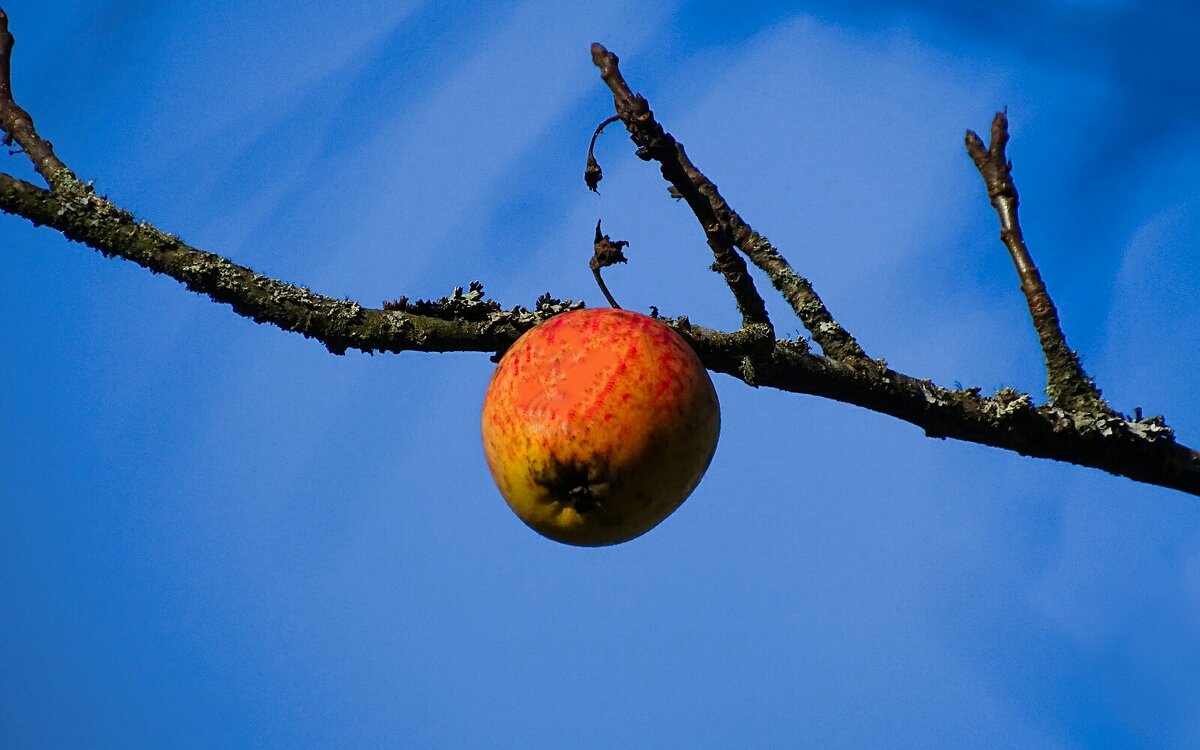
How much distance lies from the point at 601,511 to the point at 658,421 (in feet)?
0.54

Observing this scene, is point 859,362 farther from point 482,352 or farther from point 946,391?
point 482,352

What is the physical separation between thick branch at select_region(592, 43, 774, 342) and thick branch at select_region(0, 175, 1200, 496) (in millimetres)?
60

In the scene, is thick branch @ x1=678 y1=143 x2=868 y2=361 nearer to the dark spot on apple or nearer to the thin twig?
the dark spot on apple

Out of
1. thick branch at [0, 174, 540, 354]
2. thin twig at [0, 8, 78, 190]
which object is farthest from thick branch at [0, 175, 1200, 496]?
thin twig at [0, 8, 78, 190]

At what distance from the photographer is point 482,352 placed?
5.46 ft

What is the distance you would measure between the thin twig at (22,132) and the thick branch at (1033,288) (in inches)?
61.2

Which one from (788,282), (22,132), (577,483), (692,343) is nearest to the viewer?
(577,483)

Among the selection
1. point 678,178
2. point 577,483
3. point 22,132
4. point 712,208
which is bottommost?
point 577,483

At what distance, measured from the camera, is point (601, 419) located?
1.55m

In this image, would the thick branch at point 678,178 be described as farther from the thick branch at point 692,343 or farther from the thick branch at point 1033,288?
the thick branch at point 1033,288

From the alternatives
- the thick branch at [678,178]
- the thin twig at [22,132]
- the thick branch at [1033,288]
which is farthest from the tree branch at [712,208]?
the thin twig at [22,132]

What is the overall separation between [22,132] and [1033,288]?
5.94 ft

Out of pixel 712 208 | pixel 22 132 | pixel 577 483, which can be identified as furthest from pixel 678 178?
pixel 22 132

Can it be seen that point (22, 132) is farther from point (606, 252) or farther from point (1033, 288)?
point (1033, 288)
